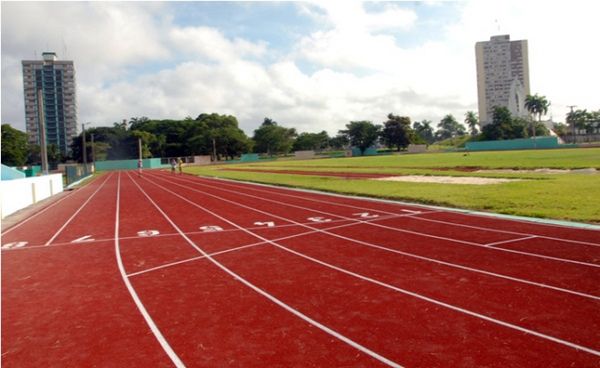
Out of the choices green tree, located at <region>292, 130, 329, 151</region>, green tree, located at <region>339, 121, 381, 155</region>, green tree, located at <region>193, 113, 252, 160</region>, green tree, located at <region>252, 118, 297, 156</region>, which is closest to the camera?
green tree, located at <region>193, 113, 252, 160</region>

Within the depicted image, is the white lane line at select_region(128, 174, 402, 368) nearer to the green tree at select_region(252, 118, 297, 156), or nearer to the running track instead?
the running track

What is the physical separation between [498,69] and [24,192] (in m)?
175

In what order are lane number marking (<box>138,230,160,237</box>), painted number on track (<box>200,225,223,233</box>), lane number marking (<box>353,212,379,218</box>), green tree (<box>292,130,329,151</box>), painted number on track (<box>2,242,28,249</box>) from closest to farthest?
painted number on track (<box>2,242,28,249</box>) < lane number marking (<box>138,230,160,237</box>) < painted number on track (<box>200,225,223,233</box>) < lane number marking (<box>353,212,379,218</box>) < green tree (<box>292,130,329,151</box>)

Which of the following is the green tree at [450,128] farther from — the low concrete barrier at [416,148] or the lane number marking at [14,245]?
the lane number marking at [14,245]

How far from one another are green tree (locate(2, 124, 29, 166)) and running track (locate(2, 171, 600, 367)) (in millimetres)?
91038

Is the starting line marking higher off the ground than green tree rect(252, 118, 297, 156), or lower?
lower

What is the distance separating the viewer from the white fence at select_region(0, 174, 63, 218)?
17047 mm

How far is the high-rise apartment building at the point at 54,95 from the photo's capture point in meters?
139

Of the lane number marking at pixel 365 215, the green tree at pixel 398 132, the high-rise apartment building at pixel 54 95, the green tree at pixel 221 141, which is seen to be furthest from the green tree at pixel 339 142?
the lane number marking at pixel 365 215

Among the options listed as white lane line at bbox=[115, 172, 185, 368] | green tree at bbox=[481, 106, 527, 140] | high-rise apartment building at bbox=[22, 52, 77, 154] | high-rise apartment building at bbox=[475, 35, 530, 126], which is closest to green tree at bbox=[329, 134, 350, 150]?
green tree at bbox=[481, 106, 527, 140]

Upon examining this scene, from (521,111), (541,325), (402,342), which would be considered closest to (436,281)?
(541,325)

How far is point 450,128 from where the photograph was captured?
534 ft

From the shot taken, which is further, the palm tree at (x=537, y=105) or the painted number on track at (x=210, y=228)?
the palm tree at (x=537, y=105)

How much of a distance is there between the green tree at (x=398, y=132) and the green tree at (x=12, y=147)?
77.2m
